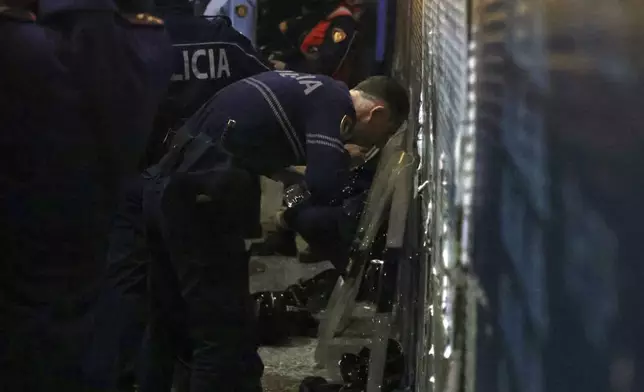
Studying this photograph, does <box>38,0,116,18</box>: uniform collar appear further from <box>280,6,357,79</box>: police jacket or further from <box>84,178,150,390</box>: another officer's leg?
<box>280,6,357,79</box>: police jacket

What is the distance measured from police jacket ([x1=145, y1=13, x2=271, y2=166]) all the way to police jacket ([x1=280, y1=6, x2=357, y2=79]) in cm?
123

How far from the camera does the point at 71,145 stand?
4.91 ft

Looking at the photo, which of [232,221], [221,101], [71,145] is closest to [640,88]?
[71,145]

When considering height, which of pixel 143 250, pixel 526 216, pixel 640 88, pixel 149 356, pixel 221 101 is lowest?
pixel 149 356

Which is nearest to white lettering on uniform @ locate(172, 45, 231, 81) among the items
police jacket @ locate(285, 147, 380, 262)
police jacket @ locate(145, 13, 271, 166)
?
police jacket @ locate(145, 13, 271, 166)

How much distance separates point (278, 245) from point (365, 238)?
1.84m

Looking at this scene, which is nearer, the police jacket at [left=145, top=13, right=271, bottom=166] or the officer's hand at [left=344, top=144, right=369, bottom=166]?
the police jacket at [left=145, top=13, right=271, bottom=166]

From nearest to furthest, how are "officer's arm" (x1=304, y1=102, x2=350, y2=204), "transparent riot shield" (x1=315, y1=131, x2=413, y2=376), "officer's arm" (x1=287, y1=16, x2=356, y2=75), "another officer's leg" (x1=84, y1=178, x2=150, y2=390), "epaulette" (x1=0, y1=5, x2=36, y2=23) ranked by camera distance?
"epaulette" (x1=0, y1=5, x2=36, y2=23) → "officer's arm" (x1=304, y1=102, x2=350, y2=204) → "another officer's leg" (x1=84, y1=178, x2=150, y2=390) → "transparent riot shield" (x1=315, y1=131, x2=413, y2=376) → "officer's arm" (x1=287, y1=16, x2=356, y2=75)

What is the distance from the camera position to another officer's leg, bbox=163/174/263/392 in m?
2.30

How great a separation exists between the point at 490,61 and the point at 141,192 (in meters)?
1.86

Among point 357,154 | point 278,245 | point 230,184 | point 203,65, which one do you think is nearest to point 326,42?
point 278,245

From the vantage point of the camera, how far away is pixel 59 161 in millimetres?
1487

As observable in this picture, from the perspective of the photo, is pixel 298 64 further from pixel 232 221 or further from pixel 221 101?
pixel 232 221

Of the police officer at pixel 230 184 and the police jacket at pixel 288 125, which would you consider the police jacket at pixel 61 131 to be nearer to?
the police officer at pixel 230 184
